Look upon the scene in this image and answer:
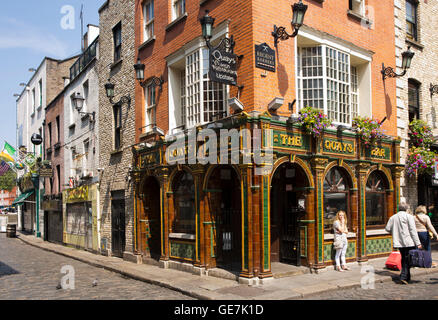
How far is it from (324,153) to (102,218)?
10543 mm

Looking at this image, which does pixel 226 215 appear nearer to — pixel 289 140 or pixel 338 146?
pixel 289 140

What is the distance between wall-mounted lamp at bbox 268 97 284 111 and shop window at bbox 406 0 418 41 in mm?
7913

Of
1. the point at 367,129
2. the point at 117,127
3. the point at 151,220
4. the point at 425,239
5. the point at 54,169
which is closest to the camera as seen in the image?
the point at 425,239

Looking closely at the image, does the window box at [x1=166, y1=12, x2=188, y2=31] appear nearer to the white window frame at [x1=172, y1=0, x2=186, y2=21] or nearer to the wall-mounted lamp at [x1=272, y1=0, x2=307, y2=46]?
the white window frame at [x1=172, y1=0, x2=186, y2=21]

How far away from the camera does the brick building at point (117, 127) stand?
51.2 ft

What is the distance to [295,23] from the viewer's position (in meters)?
9.96

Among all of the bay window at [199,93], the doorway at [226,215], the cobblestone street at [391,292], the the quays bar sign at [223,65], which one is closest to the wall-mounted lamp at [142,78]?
the bay window at [199,93]

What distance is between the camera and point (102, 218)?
17.6 meters

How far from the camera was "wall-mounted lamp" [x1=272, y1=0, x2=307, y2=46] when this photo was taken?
387 inches

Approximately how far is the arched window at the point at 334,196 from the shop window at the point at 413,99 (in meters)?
4.87

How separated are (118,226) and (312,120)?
9420 millimetres

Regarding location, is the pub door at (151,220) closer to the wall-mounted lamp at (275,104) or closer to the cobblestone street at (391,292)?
the wall-mounted lamp at (275,104)

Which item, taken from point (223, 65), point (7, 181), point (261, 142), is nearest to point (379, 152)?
point (261, 142)

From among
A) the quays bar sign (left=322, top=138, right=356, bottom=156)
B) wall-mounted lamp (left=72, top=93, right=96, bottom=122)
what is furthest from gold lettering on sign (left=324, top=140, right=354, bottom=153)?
wall-mounted lamp (left=72, top=93, right=96, bottom=122)
